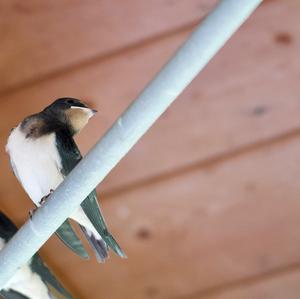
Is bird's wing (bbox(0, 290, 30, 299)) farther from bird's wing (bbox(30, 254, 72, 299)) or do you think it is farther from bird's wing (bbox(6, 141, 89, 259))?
bird's wing (bbox(6, 141, 89, 259))

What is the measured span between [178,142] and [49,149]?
0.88 feet

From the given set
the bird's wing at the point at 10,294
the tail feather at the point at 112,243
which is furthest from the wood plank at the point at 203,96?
the tail feather at the point at 112,243

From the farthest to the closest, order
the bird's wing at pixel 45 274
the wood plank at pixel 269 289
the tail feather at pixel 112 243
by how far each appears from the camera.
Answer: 1. the wood plank at pixel 269 289
2. the bird's wing at pixel 45 274
3. the tail feather at pixel 112 243

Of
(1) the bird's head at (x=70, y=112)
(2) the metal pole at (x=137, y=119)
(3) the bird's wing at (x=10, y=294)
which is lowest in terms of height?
(2) the metal pole at (x=137, y=119)

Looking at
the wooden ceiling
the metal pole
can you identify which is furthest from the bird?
the metal pole

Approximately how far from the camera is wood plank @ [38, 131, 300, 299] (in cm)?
153

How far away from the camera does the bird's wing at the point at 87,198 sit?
1166 millimetres

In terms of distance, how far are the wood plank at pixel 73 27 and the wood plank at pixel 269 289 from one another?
1.79 ft

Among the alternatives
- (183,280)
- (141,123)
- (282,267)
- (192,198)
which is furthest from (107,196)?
(141,123)

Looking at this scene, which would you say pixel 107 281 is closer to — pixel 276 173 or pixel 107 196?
pixel 107 196

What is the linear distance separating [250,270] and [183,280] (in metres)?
0.13

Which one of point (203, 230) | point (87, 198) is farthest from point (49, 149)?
point (203, 230)

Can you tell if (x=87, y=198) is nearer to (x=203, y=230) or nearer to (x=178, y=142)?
(x=178, y=142)

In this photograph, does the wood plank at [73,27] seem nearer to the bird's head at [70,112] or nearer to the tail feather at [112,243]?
the bird's head at [70,112]
